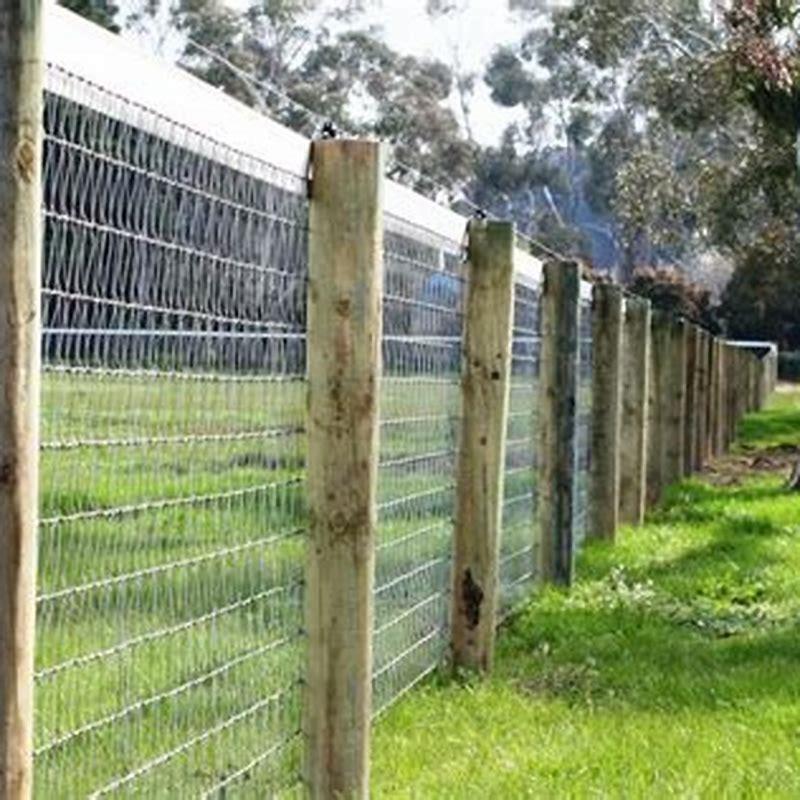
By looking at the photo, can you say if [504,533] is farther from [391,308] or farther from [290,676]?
[290,676]

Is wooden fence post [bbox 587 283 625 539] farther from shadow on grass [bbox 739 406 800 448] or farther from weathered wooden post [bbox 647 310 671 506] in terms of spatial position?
shadow on grass [bbox 739 406 800 448]

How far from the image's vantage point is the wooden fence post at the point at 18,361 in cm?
360

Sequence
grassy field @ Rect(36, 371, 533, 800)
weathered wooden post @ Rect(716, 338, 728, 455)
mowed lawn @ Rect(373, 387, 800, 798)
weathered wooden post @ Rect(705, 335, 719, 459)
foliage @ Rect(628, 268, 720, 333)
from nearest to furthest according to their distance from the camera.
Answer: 1. grassy field @ Rect(36, 371, 533, 800)
2. mowed lawn @ Rect(373, 387, 800, 798)
3. weathered wooden post @ Rect(705, 335, 719, 459)
4. weathered wooden post @ Rect(716, 338, 728, 455)
5. foliage @ Rect(628, 268, 720, 333)

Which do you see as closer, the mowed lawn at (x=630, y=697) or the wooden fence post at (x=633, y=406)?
the mowed lawn at (x=630, y=697)

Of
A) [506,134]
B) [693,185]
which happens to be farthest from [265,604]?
[506,134]

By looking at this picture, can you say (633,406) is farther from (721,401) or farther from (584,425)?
(721,401)

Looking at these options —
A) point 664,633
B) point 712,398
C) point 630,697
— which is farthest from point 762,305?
point 630,697

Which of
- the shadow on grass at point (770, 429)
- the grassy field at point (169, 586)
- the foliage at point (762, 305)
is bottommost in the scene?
the shadow on grass at point (770, 429)

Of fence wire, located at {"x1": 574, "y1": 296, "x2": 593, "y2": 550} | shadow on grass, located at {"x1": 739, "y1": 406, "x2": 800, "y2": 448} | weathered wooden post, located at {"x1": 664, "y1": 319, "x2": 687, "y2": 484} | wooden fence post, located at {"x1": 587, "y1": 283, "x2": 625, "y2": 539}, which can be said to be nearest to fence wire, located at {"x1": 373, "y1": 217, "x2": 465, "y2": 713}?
fence wire, located at {"x1": 574, "y1": 296, "x2": 593, "y2": 550}

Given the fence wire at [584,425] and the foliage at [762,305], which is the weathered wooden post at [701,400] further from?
the foliage at [762,305]

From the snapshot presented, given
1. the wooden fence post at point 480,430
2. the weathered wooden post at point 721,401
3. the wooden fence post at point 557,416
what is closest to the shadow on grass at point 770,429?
the weathered wooden post at point 721,401

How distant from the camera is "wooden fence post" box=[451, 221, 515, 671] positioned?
8.56m

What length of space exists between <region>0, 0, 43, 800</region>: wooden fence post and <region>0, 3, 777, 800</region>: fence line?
15 mm

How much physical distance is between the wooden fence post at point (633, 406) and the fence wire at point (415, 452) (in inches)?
268
